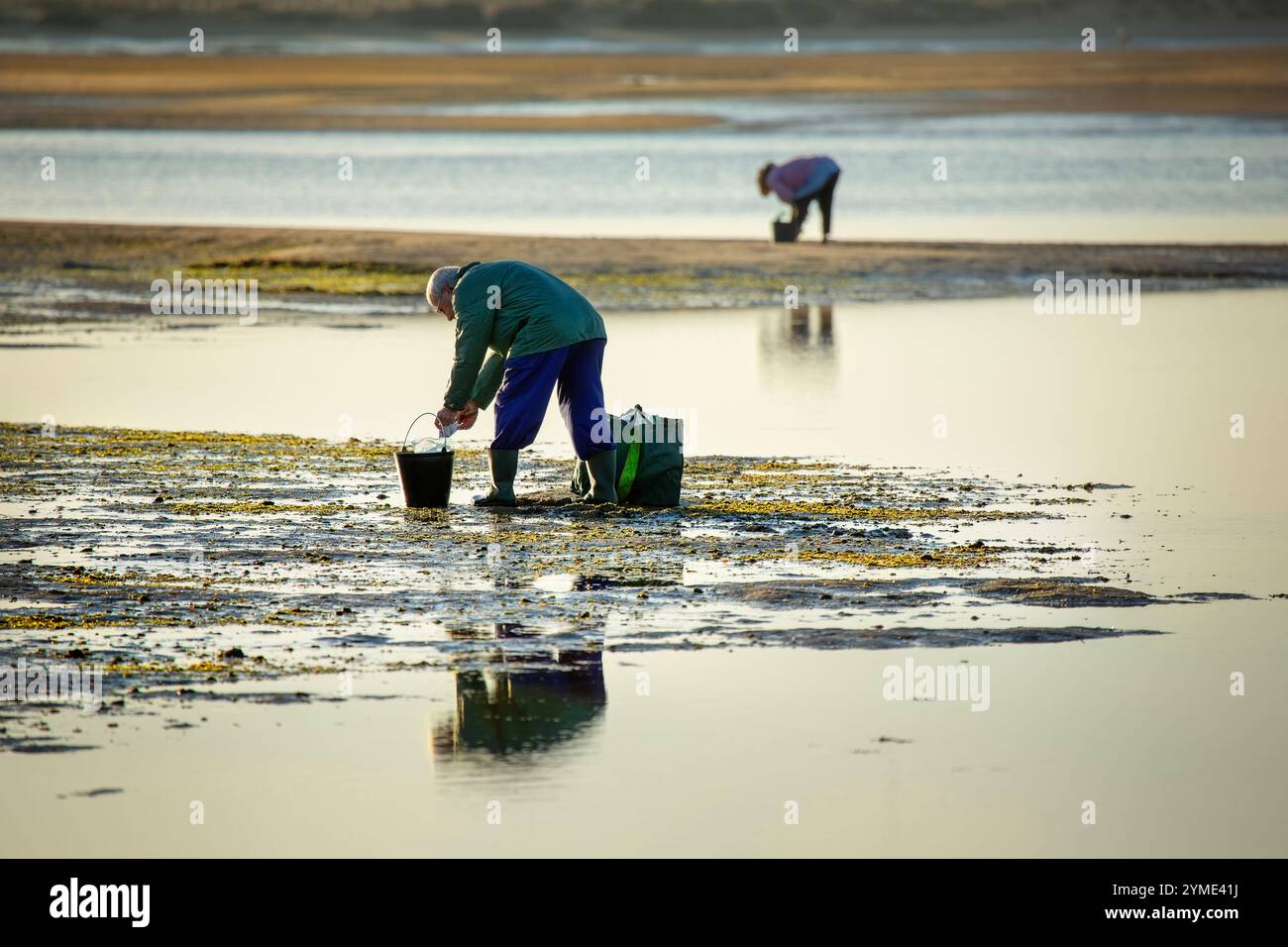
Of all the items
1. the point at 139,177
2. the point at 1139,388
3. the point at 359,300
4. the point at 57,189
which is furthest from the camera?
the point at 139,177

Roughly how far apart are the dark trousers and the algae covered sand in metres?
16.1

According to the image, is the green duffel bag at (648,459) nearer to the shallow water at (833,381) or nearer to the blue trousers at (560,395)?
the blue trousers at (560,395)

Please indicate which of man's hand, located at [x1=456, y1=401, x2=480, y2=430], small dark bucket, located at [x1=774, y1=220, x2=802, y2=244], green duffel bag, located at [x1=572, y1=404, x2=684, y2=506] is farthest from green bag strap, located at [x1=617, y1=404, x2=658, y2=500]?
small dark bucket, located at [x1=774, y1=220, x2=802, y2=244]

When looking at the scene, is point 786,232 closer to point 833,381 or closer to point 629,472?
point 833,381

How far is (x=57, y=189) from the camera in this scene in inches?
1795

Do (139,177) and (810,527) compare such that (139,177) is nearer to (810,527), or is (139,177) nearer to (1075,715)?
(810,527)

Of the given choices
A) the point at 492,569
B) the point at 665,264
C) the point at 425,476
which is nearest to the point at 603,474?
the point at 425,476

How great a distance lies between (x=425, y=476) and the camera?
36.1ft

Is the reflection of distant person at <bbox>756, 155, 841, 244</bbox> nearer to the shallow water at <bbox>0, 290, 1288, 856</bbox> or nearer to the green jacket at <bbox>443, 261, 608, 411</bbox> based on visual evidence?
the shallow water at <bbox>0, 290, 1288, 856</bbox>

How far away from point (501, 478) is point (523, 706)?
12.7 ft

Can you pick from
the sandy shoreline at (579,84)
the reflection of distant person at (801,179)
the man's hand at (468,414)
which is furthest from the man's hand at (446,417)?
the sandy shoreline at (579,84)

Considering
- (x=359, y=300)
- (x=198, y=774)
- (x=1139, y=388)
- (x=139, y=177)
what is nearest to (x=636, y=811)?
(x=198, y=774)

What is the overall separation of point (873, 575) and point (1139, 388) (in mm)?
7361
